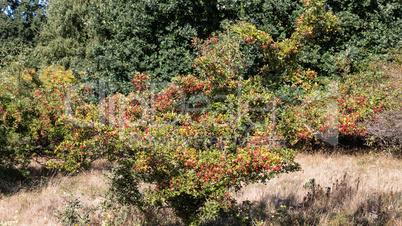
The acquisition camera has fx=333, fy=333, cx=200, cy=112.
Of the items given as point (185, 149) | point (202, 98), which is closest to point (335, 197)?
point (202, 98)

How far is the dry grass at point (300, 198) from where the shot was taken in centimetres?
504

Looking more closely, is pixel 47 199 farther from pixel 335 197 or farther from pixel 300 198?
pixel 335 197

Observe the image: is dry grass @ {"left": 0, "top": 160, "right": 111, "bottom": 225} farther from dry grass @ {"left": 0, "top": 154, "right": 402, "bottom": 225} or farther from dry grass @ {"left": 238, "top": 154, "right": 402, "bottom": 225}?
dry grass @ {"left": 238, "top": 154, "right": 402, "bottom": 225}

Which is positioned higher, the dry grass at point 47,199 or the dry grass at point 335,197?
the dry grass at point 335,197

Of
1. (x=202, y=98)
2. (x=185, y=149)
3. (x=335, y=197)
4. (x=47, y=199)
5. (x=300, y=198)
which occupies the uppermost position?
(x=202, y=98)

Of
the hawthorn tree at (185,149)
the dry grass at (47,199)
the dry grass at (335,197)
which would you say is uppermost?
the hawthorn tree at (185,149)

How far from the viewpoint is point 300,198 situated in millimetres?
5969

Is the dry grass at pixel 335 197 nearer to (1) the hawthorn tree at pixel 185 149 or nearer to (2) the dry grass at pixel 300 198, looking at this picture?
(2) the dry grass at pixel 300 198

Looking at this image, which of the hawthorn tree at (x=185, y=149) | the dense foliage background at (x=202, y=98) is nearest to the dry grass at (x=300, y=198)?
the dense foliage background at (x=202, y=98)

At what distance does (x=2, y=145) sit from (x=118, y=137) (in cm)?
406

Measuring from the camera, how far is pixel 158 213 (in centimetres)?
515

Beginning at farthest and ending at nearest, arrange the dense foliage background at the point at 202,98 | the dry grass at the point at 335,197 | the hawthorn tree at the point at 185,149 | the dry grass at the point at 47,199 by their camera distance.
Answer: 1. the dry grass at the point at 47,199
2. the dry grass at the point at 335,197
3. the dense foliage background at the point at 202,98
4. the hawthorn tree at the point at 185,149

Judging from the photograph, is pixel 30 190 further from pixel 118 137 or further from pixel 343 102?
pixel 343 102

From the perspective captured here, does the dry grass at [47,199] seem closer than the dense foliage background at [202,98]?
No
